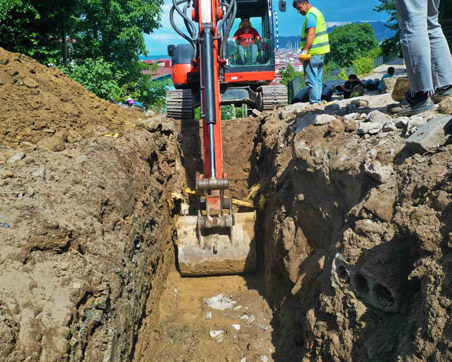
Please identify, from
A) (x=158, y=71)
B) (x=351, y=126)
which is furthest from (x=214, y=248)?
(x=158, y=71)

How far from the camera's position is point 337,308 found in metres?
2.93

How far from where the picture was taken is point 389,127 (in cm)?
352

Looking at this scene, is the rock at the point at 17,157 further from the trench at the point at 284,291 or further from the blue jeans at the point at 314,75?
the blue jeans at the point at 314,75

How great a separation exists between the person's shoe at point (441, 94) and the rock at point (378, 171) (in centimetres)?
125

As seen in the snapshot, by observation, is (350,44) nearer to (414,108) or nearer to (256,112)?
(256,112)

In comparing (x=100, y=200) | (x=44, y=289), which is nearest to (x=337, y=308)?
(x=44, y=289)

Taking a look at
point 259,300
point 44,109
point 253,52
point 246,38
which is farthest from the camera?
point 246,38

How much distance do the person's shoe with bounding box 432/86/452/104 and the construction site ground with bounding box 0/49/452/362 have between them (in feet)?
1.49

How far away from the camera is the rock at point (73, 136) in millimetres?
4969

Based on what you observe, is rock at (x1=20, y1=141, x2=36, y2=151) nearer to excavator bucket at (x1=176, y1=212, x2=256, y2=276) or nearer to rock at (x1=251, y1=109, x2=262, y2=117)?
excavator bucket at (x1=176, y1=212, x2=256, y2=276)

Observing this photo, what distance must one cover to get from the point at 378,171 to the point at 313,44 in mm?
4233

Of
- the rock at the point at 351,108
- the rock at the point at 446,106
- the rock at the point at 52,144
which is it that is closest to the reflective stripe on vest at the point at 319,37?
the rock at the point at 351,108

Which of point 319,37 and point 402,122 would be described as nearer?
point 402,122

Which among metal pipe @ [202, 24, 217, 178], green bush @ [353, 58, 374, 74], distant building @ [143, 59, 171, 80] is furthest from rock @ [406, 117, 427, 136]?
green bush @ [353, 58, 374, 74]
